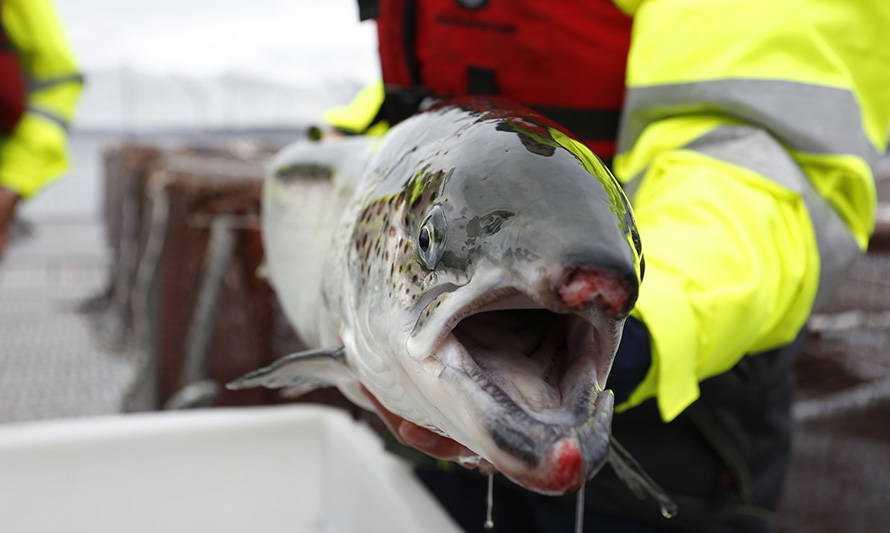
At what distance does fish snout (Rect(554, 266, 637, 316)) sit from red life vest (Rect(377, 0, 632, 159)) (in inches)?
31.2

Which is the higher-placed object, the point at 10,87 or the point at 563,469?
the point at 563,469

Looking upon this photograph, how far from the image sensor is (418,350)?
560mm

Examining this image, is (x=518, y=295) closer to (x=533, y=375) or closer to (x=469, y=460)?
(x=533, y=375)

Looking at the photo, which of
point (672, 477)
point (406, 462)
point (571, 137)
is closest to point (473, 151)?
point (571, 137)

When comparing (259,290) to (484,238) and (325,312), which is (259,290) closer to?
(325,312)

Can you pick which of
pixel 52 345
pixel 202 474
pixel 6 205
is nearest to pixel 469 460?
pixel 202 474

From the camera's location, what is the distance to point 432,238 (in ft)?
1.90

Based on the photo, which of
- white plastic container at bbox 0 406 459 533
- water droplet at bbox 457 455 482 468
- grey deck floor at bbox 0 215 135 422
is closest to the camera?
water droplet at bbox 457 455 482 468

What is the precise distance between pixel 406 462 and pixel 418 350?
1.12m

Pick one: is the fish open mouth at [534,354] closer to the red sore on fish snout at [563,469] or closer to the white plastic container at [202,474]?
the red sore on fish snout at [563,469]

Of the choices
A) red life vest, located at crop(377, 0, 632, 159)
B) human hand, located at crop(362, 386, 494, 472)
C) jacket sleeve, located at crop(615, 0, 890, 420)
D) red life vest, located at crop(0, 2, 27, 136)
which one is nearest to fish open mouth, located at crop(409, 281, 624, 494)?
human hand, located at crop(362, 386, 494, 472)

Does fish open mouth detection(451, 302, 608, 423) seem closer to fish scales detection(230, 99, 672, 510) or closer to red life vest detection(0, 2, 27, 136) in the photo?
fish scales detection(230, 99, 672, 510)

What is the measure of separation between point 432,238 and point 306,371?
309 millimetres

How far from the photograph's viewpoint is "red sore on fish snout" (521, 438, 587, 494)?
470 mm
